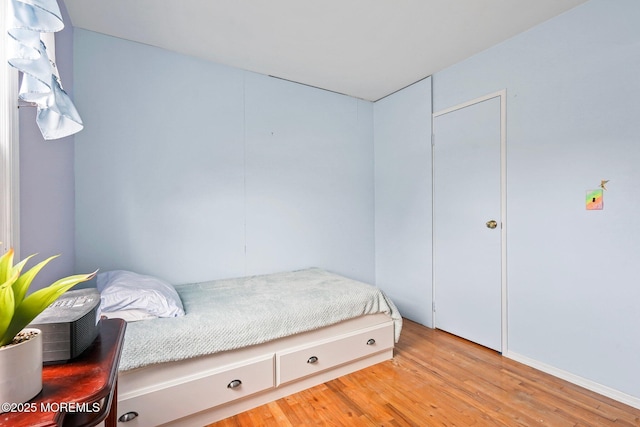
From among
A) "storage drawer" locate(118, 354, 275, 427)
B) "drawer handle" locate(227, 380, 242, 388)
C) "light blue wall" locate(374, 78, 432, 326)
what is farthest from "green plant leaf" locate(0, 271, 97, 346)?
"light blue wall" locate(374, 78, 432, 326)

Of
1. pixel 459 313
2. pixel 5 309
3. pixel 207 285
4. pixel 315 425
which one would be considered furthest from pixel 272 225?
pixel 5 309

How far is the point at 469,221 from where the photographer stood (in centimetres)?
269

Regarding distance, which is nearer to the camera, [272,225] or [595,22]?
[595,22]

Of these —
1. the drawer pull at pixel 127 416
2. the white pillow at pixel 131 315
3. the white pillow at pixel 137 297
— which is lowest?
the drawer pull at pixel 127 416

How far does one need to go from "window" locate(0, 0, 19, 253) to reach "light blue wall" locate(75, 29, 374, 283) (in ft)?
3.83

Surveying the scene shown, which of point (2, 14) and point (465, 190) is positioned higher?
point (2, 14)

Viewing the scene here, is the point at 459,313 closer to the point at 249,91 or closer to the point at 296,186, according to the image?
the point at 296,186

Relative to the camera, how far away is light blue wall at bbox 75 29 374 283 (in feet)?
7.35

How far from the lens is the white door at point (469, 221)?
98.0 inches

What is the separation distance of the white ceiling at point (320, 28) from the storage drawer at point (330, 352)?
7.54ft

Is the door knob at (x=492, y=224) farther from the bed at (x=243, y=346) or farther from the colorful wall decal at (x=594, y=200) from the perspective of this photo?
the bed at (x=243, y=346)

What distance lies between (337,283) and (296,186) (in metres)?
1.15

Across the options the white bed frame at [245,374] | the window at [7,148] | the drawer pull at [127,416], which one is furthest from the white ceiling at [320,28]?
the drawer pull at [127,416]

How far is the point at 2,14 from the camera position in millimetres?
1084
